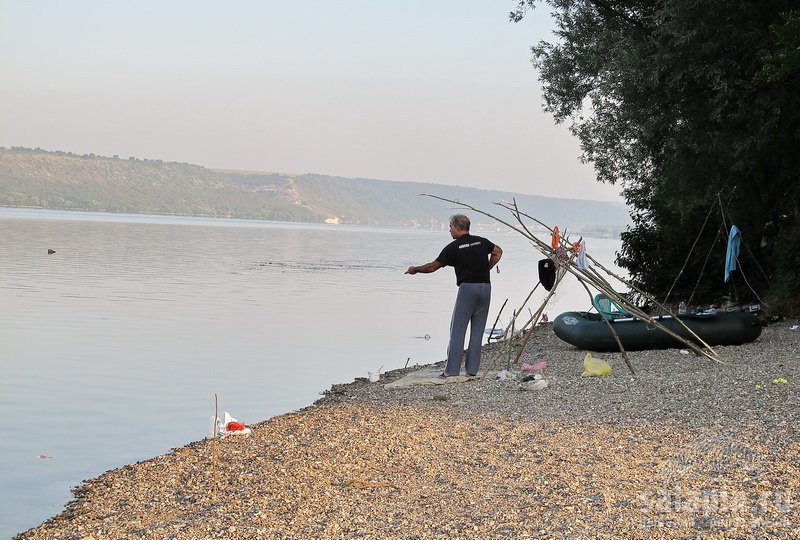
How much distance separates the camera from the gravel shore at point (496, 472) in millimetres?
6484

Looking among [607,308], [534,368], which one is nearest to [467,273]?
[534,368]

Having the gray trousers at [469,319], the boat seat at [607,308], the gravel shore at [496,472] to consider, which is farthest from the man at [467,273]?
the boat seat at [607,308]

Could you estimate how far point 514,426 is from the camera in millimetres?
9625

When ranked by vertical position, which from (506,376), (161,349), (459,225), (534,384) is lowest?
(161,349)

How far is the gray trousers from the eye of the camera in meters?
13.1

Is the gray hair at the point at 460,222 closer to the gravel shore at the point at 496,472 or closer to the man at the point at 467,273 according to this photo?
the man at the point at 467,273

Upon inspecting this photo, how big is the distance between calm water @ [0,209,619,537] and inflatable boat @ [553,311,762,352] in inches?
168

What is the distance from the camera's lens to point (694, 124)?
19.8m

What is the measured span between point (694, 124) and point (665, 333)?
6.09m

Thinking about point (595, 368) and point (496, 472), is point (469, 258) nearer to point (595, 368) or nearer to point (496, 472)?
point (595, 368)

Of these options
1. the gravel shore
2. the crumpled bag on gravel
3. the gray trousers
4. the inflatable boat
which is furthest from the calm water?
the inflatable boat

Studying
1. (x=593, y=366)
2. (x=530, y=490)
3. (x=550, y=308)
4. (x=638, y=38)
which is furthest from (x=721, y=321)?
(x=550, y=308)

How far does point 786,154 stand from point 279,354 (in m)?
11.5

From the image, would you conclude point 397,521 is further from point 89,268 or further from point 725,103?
point 89,268
